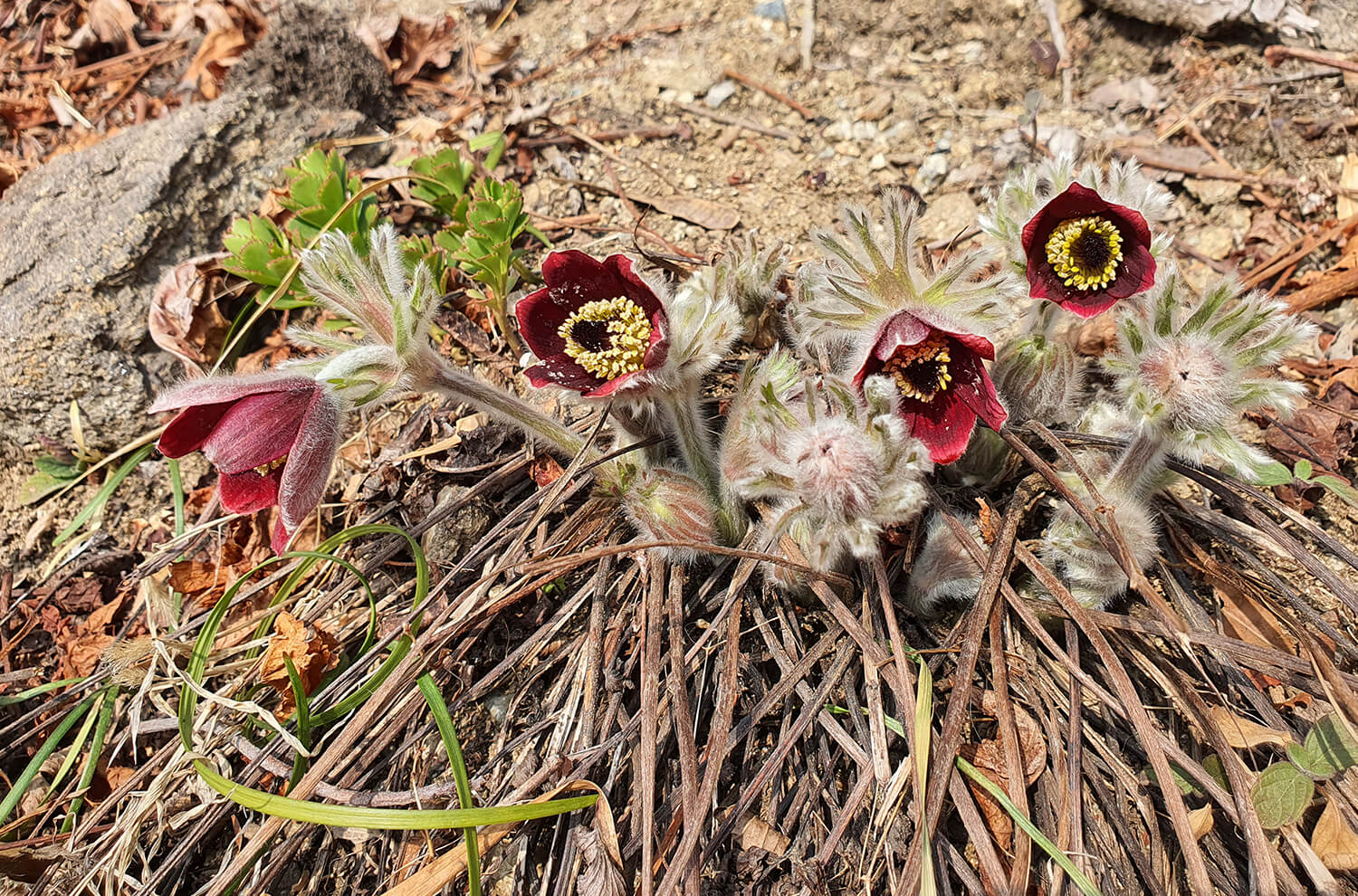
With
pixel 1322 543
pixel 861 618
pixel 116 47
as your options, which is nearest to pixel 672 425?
pixel 861 618

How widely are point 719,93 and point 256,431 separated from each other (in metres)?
2.63

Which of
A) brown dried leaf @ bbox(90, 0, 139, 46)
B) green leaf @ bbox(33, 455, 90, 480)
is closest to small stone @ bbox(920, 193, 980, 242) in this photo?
green leaf @ bbox(33, 455, 90, 480)

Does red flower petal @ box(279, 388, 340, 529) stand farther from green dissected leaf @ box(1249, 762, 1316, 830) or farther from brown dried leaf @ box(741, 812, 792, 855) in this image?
green dissected leaf @ box(1249, 762, 1316, 830)

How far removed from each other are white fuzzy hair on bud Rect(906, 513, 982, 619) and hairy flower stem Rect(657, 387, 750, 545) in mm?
507

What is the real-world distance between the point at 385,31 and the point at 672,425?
2.91 meters

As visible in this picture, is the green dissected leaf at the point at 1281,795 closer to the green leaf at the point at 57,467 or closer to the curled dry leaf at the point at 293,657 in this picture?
the curled dry leaf at the point at 293,657

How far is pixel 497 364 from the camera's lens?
2973 mm

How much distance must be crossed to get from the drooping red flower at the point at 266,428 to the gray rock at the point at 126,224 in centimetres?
137

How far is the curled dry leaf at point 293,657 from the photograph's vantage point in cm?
228

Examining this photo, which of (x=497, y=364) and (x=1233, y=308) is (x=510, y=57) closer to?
(x=497, y=364)

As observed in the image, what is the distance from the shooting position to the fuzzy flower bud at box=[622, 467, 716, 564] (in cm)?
218

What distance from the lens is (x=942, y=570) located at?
87.4 inches

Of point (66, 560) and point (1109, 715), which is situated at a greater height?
point (1109, 715)

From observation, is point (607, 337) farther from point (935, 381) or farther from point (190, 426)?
point (190, 426)
